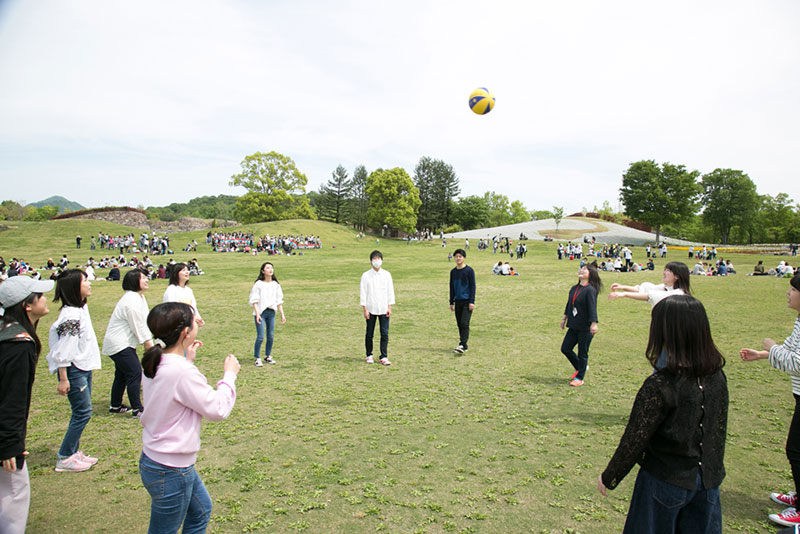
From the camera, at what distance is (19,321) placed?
308cm

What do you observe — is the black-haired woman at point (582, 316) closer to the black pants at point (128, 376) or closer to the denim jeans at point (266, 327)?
the denim jeans at point (266, 327)

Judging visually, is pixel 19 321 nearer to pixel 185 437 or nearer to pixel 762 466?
pixel 185 437

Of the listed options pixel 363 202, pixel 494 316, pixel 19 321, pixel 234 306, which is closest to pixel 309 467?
pixel 19 321

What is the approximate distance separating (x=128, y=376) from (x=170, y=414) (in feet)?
12.6

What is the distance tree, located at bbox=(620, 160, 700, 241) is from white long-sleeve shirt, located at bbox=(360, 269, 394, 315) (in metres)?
65.6

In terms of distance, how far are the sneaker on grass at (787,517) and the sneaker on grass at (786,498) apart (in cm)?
16

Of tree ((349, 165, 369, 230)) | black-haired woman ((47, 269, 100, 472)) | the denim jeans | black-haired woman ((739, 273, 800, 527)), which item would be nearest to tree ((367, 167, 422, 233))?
tree ((349, 165, 369, 230))

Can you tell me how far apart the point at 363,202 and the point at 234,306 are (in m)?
75.4

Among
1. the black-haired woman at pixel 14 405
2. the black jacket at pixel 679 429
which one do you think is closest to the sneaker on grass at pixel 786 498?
the black jacket at pixel 679 429

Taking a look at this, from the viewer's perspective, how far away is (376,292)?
8.18 meters

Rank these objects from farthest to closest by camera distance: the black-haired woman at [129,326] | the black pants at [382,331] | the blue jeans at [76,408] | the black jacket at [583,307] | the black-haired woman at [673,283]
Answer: the black pants at [382,331] → the black jacket at [583,307] → the black-haired woman at [129,326] → the black-haired woman at [673,283] → the blue jeans at [76,408]

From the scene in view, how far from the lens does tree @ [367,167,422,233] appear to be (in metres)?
70.9

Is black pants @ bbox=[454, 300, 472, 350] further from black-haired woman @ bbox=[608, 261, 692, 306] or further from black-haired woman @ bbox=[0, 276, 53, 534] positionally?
black-haired woman @ bbox=[0, 276, 53, 534]

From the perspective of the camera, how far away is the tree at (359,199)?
286 feet
